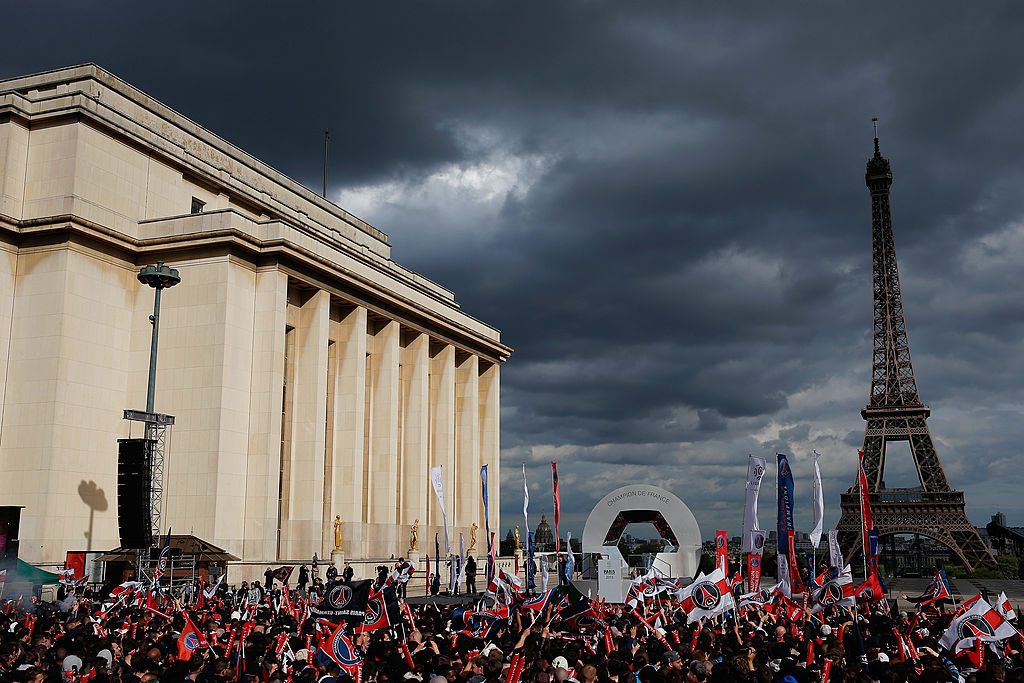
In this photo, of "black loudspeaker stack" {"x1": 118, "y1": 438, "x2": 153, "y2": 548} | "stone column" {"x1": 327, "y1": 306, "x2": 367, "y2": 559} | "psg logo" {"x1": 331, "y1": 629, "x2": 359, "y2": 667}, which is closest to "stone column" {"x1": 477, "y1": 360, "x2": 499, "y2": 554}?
"stone column" {"x1": 327, "y1": 306, "x2": 367, "y2": 559}

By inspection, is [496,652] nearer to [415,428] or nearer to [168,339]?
[168,339]

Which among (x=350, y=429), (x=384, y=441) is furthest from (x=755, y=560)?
(x=384, y=441)

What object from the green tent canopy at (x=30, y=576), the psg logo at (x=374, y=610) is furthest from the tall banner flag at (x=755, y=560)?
the green tent canopy at (x=30, y=576)

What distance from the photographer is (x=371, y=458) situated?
4941 cm

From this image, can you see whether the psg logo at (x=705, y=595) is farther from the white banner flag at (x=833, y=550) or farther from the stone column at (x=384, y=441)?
the stone column at (x=384, y=441)

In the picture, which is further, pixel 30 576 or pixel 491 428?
pixel 491 428

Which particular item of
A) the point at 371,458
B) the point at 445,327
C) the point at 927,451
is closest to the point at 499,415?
the point at 445,327

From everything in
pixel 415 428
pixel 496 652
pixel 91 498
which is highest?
pixel 415 428

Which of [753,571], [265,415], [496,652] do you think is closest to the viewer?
[496,652]

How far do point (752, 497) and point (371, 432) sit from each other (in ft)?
97.7

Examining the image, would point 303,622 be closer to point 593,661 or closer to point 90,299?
point 593,661

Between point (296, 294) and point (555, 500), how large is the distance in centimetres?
1990

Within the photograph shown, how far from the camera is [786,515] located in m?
23.5

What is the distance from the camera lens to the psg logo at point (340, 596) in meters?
12.7
